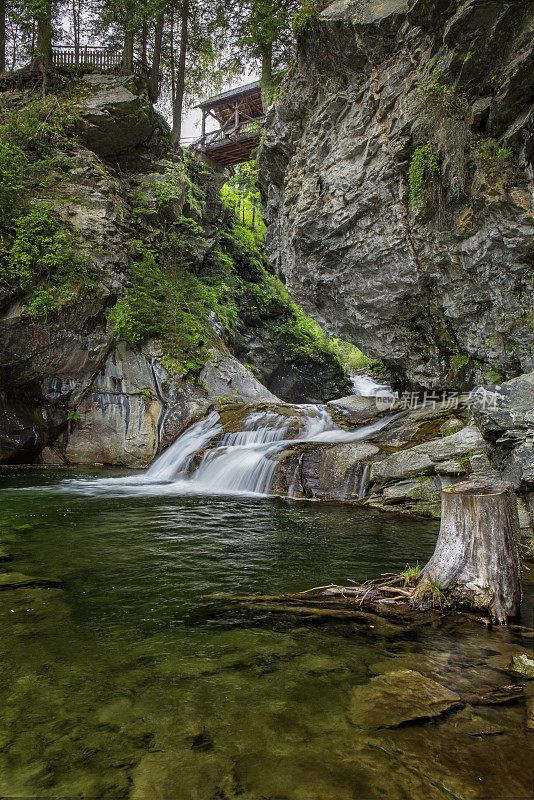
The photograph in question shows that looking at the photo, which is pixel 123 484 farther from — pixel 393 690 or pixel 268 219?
pixel 268 219

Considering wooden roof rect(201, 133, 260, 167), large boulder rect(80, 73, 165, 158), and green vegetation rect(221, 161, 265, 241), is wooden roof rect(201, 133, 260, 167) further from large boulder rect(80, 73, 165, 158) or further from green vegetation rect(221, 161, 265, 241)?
large boulder rect(80, 73, 165, 158)

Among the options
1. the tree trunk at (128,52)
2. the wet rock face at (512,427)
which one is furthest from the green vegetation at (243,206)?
the wet rock face at (512,427)

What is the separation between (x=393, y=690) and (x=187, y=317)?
48.0 ft

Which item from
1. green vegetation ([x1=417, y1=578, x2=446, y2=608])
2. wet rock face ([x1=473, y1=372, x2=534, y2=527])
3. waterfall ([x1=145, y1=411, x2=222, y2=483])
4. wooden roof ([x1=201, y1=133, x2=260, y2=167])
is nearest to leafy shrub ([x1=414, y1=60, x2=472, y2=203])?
wet rock face ([x1=473, y1=372, x2=534, y2=527])

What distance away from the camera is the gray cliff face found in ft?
23.8

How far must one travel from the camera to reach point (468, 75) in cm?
759

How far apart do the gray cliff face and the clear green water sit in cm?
681

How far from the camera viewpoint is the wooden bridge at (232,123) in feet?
72.5

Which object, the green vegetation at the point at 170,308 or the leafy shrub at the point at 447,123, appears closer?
the leafy shrub at the point at 447,123

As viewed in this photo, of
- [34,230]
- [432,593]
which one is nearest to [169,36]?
[34,230]

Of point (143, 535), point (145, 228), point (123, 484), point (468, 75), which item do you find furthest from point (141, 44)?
point (143, 535)

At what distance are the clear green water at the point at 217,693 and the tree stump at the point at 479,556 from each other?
29 cm

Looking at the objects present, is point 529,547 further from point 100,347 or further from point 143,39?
point 143,39

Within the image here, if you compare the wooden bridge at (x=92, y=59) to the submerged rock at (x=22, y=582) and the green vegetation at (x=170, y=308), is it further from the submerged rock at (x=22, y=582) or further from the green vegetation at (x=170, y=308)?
the submerged rock at (x=22, y=582)
